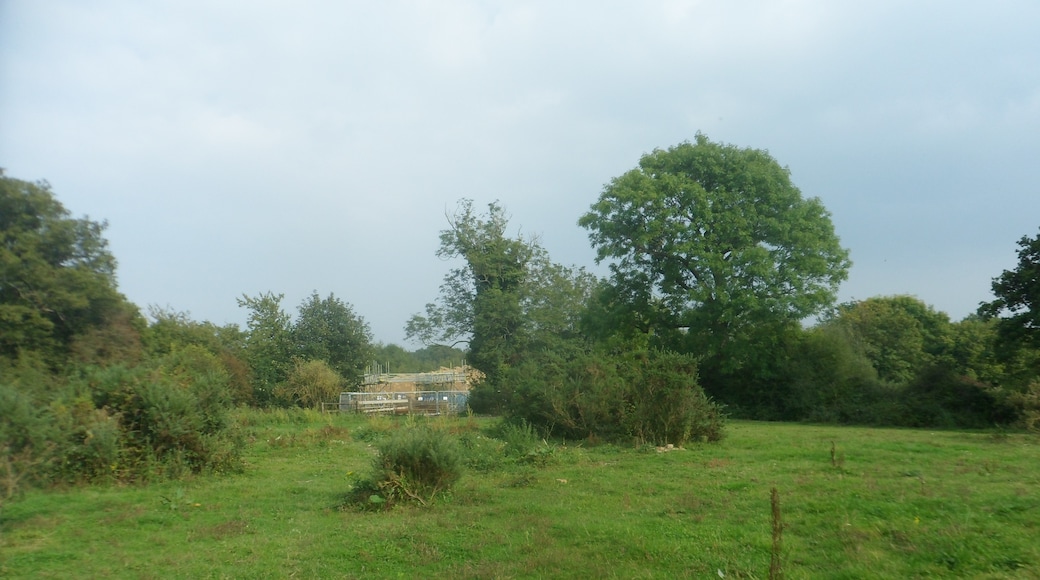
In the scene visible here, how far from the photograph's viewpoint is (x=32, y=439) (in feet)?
29.3

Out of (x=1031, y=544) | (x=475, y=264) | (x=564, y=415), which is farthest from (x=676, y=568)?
(x=475, y=264)

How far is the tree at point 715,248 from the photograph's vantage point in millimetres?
28953

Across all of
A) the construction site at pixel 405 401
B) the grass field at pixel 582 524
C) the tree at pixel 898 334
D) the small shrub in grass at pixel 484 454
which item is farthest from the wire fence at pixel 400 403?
the grass field at pixel 582 524

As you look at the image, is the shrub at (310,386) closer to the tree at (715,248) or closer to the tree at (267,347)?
the tree at (267,347)

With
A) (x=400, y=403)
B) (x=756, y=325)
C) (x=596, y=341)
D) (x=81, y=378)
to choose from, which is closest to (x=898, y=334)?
(x=756, y=325)

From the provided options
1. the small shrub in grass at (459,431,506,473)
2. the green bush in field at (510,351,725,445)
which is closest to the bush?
the green bush in field at (510,351,725,445)

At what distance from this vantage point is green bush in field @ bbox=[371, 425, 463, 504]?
9617 mm

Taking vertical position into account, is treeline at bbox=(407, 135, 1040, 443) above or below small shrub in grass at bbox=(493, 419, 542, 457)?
above

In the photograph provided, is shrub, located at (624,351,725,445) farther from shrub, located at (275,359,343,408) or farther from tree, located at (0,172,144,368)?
shrub, located at (275,359,343,408)

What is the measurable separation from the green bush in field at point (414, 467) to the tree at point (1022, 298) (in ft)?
65.7

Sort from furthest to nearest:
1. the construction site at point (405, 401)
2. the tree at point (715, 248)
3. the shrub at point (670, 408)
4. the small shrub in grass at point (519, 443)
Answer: the construction site at point (405, 401), the tree at point (715, 248), the shrub at point (670, 408), the small shrub in grass at point (519, 443)

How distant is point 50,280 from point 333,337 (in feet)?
85.7

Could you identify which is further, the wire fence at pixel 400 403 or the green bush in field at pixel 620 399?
the wire fence at pixel 400 403

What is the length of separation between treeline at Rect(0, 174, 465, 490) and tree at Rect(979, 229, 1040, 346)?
74.0 feet
